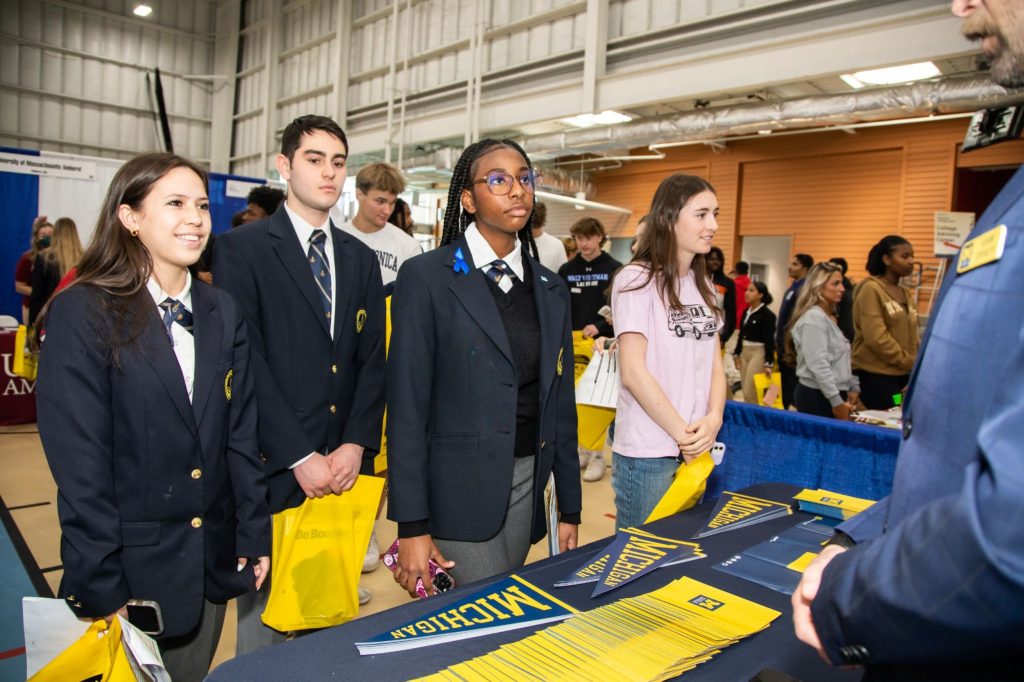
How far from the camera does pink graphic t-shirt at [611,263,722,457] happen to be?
220cm

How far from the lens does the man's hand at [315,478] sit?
1.88 m

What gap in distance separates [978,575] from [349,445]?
1.80 meters

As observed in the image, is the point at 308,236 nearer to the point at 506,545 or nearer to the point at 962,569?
the point at 506,545

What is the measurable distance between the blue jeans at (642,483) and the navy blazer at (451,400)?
0.68 m

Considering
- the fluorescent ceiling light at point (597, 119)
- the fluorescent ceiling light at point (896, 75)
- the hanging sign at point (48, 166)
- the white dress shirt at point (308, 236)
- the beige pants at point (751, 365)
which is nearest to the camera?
the white dress shirt at point (308, 236)

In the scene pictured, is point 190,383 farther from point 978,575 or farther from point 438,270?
point 978,575

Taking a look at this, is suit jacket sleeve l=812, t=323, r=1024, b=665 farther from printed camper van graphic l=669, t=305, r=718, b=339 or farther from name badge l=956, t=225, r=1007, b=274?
printed camper van graphic l=669, t=305, r=718, b=339

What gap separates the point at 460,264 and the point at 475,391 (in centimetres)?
33

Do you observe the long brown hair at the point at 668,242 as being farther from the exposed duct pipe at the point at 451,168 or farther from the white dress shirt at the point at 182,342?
the exposed duct pipe at the point at 451,168

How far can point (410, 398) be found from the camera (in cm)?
164

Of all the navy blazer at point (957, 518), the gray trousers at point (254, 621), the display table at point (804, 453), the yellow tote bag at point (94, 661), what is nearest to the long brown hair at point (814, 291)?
the display table at point (804, 453)

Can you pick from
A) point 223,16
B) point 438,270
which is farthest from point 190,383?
point 223,16

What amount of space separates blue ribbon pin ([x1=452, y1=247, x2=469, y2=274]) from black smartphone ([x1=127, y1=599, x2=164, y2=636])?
1.00m

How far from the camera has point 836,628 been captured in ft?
2.14
